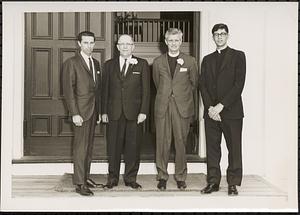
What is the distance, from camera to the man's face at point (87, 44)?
4227mm

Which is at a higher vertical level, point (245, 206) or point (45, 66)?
point (45, 66)

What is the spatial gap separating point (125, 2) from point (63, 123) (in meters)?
1.00

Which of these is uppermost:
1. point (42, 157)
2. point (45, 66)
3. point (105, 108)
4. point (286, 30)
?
point (286, 30)

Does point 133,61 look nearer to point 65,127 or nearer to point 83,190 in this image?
point 65,127

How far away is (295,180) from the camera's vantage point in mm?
4262

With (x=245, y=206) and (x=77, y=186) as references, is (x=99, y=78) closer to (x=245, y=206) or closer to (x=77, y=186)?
(x=77, y=186)

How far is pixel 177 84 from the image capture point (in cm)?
422

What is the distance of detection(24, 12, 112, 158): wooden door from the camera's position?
4324mm

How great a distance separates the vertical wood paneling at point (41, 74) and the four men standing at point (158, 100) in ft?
0.67

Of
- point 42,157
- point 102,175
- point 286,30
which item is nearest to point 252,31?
point 286,30

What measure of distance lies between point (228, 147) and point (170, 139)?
0.43 metres

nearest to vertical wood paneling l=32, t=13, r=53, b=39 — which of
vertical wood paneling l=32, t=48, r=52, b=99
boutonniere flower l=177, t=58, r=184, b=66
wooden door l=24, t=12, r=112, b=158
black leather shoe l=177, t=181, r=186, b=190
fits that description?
wooden door l=24, t=12, r=112, b=158

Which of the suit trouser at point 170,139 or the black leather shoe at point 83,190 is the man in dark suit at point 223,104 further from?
the black leather shoe at point 83,190

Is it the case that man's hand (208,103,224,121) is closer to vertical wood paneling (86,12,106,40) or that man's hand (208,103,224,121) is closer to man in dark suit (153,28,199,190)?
man in dark suit (153,28,199,190)
